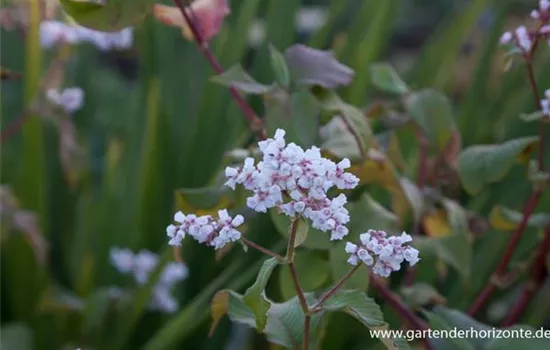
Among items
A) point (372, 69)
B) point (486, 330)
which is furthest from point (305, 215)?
point (372, 69)

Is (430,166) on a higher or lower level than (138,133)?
higher

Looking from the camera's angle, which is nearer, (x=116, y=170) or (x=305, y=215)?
(x=305, y=215)

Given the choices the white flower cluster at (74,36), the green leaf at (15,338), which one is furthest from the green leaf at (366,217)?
the green leaf at (15,338)

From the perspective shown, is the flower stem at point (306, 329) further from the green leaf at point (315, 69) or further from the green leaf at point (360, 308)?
the green leaf at point (315, 69)

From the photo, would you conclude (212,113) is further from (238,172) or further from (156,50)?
(238,172)

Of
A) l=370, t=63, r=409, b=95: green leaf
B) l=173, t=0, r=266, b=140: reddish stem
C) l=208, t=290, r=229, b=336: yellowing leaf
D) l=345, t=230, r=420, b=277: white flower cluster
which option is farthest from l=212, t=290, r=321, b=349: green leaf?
l=370, t=63, r=409, b=95: green leaf

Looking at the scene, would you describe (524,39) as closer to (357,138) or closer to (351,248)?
(357,138)
